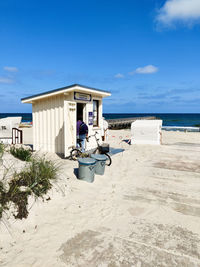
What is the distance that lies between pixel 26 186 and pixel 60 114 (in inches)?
198

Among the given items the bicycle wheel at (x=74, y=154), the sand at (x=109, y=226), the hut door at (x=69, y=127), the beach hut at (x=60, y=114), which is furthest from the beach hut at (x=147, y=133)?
the sand at (x=109, y=226)

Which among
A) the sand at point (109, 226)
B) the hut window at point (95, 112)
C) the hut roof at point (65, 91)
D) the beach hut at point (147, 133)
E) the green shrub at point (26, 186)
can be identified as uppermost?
the hut roof at point (65, 91)

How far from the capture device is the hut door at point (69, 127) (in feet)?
26.5

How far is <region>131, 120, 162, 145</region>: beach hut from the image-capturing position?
41.7ft

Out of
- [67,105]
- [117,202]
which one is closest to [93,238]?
[117,202]

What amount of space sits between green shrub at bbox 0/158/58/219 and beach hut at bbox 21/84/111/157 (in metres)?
3.18

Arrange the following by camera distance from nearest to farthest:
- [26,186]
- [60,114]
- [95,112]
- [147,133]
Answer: [26,186] → [60,114] → [95,112] → [147,133]

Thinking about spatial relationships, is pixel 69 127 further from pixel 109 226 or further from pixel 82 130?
pixel 109 226

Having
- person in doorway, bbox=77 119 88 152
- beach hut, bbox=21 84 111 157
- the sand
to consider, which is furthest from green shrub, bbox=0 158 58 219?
person in doorway, bbox=77 119 88 152

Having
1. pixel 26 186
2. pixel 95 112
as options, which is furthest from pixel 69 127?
pixel 26 186

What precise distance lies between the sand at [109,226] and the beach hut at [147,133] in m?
6.54

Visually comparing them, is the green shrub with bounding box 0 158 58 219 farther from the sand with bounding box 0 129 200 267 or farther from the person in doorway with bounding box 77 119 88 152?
the person in doorway with bounding box 77 119 88 152

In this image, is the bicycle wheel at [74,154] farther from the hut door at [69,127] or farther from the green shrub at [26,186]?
the green shrub at [26,186]

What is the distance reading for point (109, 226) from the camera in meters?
3.70
